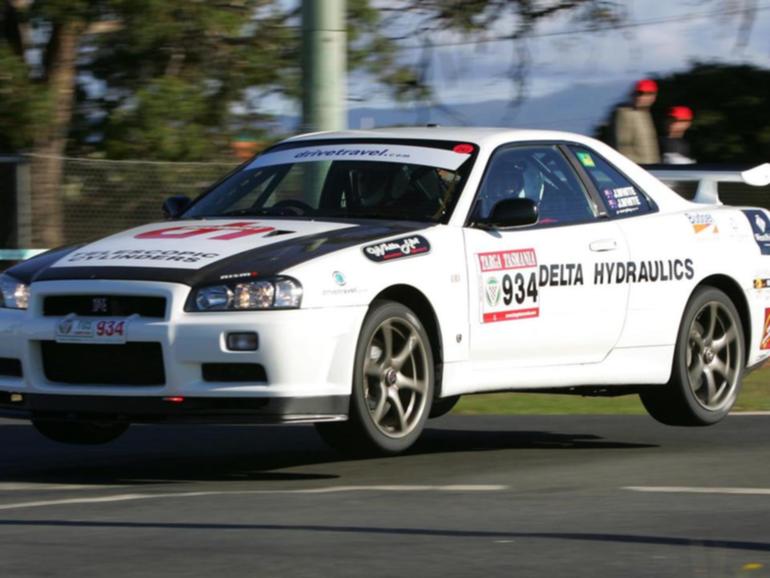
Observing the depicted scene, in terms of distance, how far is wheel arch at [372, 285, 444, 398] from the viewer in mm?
8734

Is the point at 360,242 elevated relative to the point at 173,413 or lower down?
elevated

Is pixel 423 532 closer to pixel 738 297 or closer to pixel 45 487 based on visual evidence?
pixel 45 487

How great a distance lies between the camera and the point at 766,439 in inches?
397

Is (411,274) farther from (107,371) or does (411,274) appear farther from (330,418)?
(107,371)

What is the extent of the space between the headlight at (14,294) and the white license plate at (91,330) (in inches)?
11.8

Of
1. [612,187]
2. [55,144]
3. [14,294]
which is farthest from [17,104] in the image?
[14,294]

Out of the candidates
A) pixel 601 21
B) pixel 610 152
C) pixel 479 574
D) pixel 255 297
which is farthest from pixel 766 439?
pixel 601 21

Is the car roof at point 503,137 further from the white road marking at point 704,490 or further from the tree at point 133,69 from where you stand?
the tree at point 133,69

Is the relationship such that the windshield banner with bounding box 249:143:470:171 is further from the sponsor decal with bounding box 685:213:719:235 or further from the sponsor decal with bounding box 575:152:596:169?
the sponsor decal with bounding box 685:213:719:235

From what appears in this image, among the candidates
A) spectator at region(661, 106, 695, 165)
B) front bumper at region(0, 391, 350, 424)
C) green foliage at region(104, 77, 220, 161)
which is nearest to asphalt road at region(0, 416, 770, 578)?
front bumper at region(0, 391, 350, 424)

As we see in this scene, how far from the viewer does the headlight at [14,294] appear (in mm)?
8609

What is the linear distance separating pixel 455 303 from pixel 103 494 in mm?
1958

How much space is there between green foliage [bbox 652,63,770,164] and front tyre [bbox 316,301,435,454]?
44.6ft

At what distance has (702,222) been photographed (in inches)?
417
